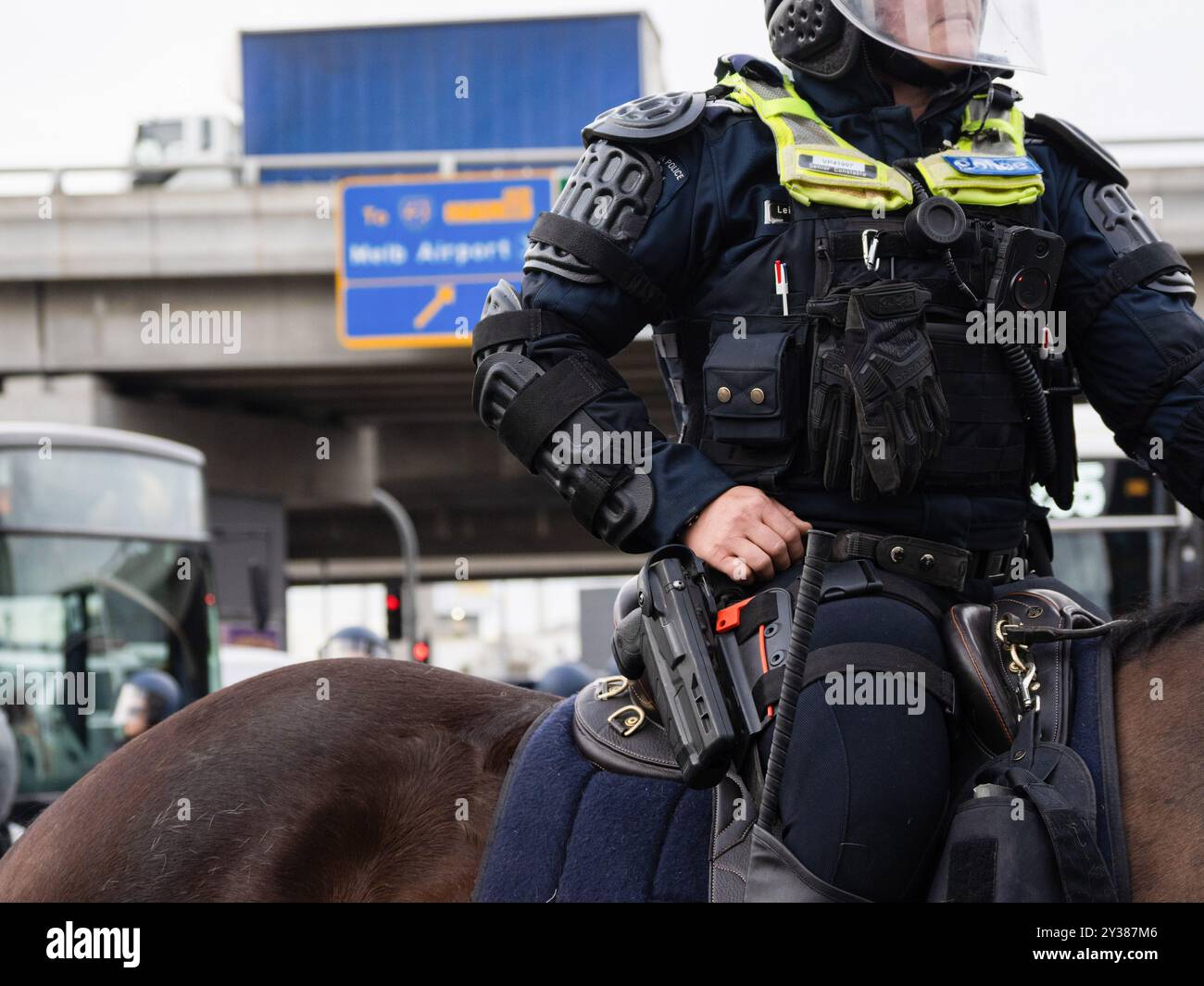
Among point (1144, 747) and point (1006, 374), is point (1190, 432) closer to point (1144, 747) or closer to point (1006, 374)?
point (1006, 374)

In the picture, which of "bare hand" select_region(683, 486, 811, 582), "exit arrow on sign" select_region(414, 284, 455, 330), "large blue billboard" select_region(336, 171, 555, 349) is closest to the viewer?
Result: "bare hand" select_region(683, 486, 811, 582)

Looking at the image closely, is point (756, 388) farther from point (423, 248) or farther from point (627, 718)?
point (423, 248)

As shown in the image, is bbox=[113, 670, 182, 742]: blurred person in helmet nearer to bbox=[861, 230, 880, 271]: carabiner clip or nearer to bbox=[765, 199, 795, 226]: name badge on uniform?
bbox=[765, 199, 795, 226]: name badge on uniform

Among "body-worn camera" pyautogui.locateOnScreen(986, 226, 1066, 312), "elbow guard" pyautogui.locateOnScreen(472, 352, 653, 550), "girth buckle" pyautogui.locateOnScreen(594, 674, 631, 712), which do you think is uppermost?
"body-worn camera" pyautogui.locateOnScreen(986, 226, 1066, 312)

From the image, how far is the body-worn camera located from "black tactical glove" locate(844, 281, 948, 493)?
15 cm

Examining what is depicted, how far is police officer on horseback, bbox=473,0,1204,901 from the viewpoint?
249cm

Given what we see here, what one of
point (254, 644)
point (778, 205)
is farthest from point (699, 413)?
point (254, 644)

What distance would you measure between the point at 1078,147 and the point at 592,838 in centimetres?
163

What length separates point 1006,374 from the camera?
2641 millimetres

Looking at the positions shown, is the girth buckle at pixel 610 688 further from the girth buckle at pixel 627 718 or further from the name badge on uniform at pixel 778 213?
the name badge on uniform at pixel 778 213

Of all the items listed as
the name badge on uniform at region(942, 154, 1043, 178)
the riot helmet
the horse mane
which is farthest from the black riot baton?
the riot helmet

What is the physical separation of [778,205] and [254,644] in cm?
1574

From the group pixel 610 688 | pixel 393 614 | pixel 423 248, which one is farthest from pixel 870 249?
pixel 423 248

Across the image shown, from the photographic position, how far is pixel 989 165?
2.67m
